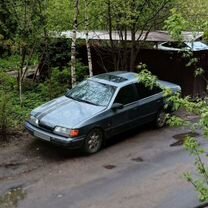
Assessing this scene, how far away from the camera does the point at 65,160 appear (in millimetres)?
9711

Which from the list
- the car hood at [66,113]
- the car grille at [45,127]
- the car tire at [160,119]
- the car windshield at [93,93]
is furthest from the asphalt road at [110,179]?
the car windshield at [93,93]

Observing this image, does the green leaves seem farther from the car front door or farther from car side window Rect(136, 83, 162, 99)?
car side window Rect(136, 83, 162, 99)

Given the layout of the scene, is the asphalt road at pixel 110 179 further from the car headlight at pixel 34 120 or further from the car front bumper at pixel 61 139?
the car headlight at pixel 34 120

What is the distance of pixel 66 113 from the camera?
10102 millimetres

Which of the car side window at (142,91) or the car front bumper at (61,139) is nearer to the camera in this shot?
the car front bumper at (61,139)

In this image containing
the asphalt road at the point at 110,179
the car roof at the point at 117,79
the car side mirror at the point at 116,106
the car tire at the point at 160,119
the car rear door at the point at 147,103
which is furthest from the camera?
the car tire at the point at 160,119

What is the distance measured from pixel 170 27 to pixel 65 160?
5.79 metres

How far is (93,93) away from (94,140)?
1.36 m

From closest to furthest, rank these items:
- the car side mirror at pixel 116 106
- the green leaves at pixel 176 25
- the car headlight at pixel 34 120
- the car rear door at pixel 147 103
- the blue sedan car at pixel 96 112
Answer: the green leaves at pixel 176 25
the blue sedan car at pixel 96 112
the car headlight at pixel 34 120
the car side mirror at pixel 116 106
the car rear door at pixel 147 103

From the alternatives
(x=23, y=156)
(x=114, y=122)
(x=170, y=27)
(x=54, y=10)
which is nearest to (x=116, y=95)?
(x=114, y=122)

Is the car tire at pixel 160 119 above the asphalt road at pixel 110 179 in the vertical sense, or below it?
above

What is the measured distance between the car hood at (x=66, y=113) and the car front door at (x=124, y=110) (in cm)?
50

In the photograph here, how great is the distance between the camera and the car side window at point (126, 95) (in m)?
10.8

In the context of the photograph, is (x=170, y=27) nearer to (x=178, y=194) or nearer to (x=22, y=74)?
(x=178, y=194)
